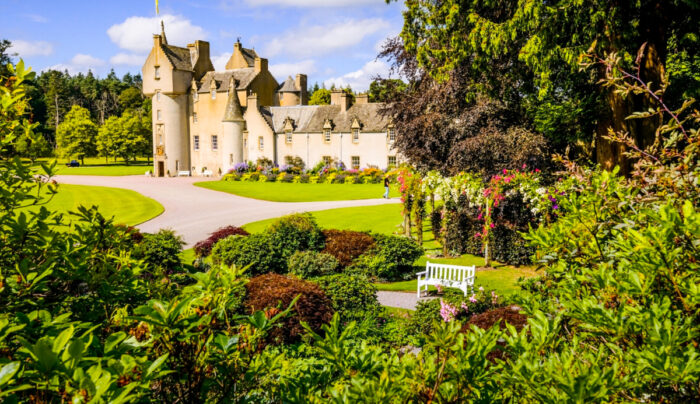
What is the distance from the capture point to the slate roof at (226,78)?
55.8 meters

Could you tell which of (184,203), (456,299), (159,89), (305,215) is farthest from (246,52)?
(456,299)

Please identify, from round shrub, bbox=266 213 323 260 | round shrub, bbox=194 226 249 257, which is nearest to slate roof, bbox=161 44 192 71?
round shrub, bbox=194 226 249 257

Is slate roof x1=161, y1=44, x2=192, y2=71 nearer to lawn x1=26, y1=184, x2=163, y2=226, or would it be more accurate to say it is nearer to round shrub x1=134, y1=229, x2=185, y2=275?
lawn x1=26, y1=184, x2=163, y2=226

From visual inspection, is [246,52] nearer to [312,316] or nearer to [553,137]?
[553,137]

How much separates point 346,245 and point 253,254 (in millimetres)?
2968

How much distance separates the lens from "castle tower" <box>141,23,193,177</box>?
5447 cm

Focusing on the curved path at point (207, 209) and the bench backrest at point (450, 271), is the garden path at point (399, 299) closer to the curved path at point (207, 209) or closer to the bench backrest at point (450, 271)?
the bench backrest at point (450, 271)

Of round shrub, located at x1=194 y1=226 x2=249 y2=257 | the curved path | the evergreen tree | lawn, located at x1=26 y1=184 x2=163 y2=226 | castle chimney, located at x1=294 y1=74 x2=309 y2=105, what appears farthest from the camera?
the evergreen tree

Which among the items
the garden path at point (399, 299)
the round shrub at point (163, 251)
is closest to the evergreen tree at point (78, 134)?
the round shrub at point (163, 251)

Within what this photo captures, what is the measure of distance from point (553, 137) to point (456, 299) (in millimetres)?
8011

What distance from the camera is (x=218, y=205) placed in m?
29.8

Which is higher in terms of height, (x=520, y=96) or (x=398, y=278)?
(x=520, y=96)

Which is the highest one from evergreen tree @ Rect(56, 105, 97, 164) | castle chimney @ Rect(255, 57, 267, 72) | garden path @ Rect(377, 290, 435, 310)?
castle chimney @ Rect(255, 57, 267, 72)

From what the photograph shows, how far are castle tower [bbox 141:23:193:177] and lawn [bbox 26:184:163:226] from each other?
56.5 feet
